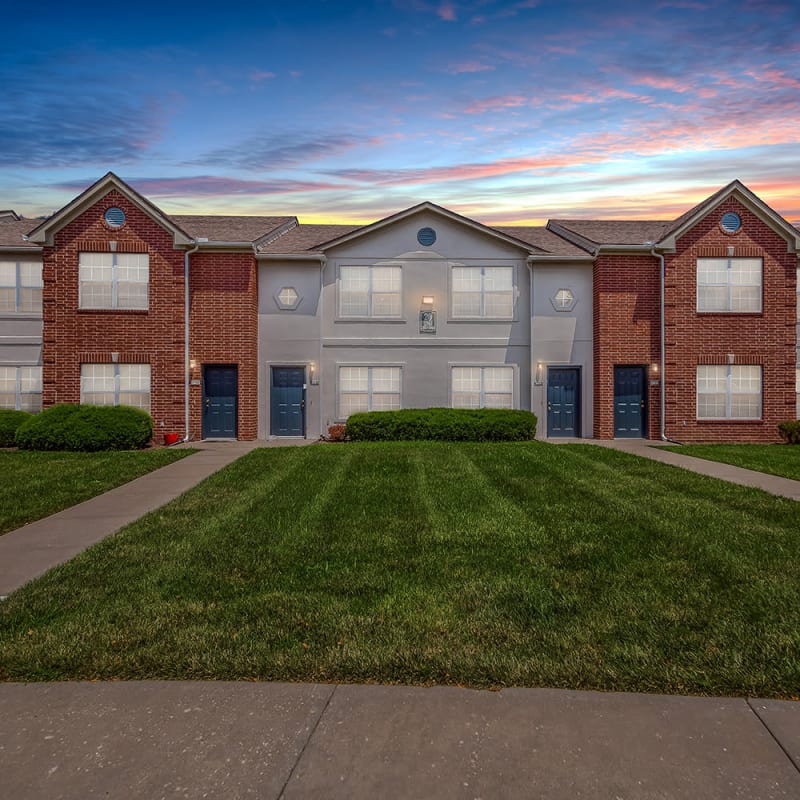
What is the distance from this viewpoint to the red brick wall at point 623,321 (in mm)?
19266

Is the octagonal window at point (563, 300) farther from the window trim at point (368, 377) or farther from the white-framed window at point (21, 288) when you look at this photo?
the white-framed window at point (21, 288)

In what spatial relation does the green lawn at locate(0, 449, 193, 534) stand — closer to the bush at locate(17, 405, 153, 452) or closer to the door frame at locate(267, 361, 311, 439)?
the bush at locate(17, 405, 153, 452)

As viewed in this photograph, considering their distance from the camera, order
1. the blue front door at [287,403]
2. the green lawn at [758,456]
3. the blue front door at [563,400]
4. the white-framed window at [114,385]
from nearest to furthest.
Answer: the green lawn at [758,456]
the white-framed window at [114,385]
the blue front door at [287,403]
the blue front door at [563,400]

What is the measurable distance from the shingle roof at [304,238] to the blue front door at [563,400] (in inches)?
320

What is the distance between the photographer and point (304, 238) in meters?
20.6

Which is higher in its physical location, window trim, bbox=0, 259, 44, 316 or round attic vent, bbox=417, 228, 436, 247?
round attic vent, bbox=417, 228, 436, 247

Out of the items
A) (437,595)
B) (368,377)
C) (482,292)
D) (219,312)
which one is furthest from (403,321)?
(437,595)

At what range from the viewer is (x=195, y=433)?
18969 mm

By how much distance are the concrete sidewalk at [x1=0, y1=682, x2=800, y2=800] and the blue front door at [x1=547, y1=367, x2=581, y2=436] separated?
16945 mm

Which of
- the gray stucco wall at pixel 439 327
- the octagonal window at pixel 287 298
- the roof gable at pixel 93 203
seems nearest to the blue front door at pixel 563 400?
the gray stucco wall at pixel 439 327

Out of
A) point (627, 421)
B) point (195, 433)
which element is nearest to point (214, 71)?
point (195, 433)

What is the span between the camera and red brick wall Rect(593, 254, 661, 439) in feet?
63.2

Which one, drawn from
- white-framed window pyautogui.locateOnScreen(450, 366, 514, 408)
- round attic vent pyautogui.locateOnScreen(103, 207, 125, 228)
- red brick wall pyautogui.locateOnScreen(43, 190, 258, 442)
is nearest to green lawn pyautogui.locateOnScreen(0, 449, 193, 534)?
red brick wall pyautogui.locateOnScreen(43, 190, 258, 442)

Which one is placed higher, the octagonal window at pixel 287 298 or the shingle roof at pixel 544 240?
the shingle roof at pixel 544 240
